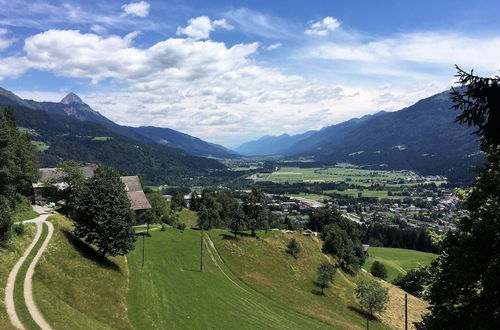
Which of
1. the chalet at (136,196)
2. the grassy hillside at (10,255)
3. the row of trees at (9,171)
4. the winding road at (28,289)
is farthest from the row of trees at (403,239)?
the winding road at (28,289)

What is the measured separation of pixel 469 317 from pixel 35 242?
164 feet

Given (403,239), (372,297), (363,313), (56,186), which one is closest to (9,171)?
(56,186)

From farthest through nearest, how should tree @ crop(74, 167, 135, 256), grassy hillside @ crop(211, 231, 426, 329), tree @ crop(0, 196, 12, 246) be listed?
grassy hillside @ crop(211, 231, 426, 329) < tree @ crop(74, 167, 135, 256) < tree @ crop(0, 196, 12, 246)

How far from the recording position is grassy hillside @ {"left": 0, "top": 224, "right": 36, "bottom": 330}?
104ft

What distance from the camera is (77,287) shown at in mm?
44719

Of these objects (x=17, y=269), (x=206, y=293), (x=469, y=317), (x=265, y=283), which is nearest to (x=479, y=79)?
(x=469, y=317)

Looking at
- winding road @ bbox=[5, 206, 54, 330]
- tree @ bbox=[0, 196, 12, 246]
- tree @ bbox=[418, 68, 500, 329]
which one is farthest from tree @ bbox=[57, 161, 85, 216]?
tree @ bbox=[418, 68, 500, 329]

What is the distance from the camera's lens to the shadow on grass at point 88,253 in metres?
54.3

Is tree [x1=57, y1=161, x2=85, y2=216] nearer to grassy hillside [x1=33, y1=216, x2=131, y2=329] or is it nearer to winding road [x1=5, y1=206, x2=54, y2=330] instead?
grassy hillside [x1=33, y1=216, x2=131, y2=329]

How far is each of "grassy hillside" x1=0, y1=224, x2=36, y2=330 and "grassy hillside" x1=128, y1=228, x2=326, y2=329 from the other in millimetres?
14726

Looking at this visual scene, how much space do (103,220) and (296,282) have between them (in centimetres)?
5446

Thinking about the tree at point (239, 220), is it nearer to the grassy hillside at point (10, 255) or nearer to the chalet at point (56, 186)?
the chalet at point (56, 186)

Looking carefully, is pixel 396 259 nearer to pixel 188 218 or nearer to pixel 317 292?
pixel 317 292

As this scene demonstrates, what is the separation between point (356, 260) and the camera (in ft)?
407
